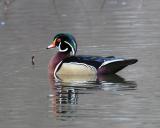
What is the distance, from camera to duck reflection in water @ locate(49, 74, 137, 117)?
15.3 metres

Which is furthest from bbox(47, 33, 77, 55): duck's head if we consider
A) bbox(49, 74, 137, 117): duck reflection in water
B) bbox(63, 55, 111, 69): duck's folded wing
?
bbox(49, 74, 137, 117): duck reflection in water

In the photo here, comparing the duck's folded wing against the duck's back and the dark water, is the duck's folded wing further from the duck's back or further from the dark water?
the dark water

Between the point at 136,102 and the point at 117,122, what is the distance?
1328 mm

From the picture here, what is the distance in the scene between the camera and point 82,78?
18172 millimetres

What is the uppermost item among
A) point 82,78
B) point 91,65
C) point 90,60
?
point 90,60

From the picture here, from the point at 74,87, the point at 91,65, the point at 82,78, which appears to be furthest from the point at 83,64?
the point at 74,87

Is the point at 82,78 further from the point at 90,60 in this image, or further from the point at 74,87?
the point at 74,87

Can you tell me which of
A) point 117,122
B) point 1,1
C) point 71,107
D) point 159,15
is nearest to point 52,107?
point 71,107

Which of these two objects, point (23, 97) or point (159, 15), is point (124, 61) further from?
point (159, 15)

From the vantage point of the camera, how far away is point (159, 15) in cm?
2523

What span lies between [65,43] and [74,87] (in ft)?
8.47

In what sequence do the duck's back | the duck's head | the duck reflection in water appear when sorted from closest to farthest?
the duck reflection in water < the duck's back < the duck's head

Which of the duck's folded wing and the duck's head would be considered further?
the duck's head

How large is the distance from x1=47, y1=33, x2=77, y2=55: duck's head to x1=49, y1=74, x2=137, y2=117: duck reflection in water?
88 cm
